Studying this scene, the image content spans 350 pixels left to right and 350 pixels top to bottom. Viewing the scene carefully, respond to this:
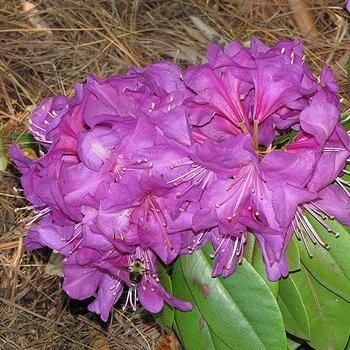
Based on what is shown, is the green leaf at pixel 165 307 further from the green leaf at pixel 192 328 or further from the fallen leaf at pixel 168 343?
the fallen leaf at pixel 168 343

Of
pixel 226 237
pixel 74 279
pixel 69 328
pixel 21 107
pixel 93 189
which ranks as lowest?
pixel 69 328

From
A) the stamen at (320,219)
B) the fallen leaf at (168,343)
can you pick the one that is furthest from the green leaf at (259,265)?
the fallen leaf at (168,343)

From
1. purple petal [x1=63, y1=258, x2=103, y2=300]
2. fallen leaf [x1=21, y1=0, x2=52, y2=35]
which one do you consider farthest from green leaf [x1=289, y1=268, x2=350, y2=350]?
fallen leaf [x1=21, y1=0, x2=52, y2=35]

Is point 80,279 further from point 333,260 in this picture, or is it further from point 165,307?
point 333,260

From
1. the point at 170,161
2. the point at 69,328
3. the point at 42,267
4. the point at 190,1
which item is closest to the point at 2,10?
the point at 190,1

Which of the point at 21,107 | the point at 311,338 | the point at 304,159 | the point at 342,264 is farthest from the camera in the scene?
the point at 21,107

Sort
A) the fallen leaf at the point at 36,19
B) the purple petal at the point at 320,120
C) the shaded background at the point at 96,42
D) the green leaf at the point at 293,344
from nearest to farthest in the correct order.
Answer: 1. the purple petal at the point at 320,120
2. the green leaf at the point at 293,344
3. the shaded background at the point at 96,42
4. the fallen leaf at the point at 36,19

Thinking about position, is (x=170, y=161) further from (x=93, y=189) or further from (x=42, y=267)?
(x=42, y=267)

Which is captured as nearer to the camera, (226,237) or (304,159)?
(304,159)
